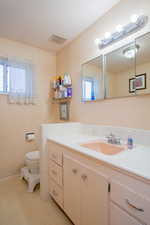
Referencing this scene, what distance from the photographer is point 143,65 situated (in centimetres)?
120

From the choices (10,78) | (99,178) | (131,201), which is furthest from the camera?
(10,78)

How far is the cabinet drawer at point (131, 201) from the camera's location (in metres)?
0.62

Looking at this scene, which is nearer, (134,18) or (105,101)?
(134,18)

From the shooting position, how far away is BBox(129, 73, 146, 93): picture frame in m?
1.19

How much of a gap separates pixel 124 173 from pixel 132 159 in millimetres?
172

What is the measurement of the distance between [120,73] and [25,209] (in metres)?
1.89

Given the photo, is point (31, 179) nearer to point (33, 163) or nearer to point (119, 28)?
point (33, 163)

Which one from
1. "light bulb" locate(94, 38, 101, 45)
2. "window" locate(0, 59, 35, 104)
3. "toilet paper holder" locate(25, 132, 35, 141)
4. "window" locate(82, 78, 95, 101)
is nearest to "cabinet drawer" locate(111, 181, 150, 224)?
"window" locate(82, 78, 95, 101)

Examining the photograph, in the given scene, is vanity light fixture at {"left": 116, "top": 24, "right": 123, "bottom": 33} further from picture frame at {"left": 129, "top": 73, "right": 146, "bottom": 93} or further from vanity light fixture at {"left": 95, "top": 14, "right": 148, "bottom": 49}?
picture frame at {"left": 129, "top": 73, "right": 146, "bottom": 93}

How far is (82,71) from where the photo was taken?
1.92 meters

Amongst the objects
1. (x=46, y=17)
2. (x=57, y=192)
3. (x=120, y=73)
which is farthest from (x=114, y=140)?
(x=46, y=17)

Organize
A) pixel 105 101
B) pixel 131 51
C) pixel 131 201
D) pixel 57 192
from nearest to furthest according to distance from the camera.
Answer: pixel 131 201 < pixel 131 51 < pixel 57 192 < pixel 105 101

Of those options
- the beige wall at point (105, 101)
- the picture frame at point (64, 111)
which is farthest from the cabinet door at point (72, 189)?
the picture frame at point (64, 111)

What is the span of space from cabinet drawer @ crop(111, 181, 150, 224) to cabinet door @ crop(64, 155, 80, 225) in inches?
15.3
